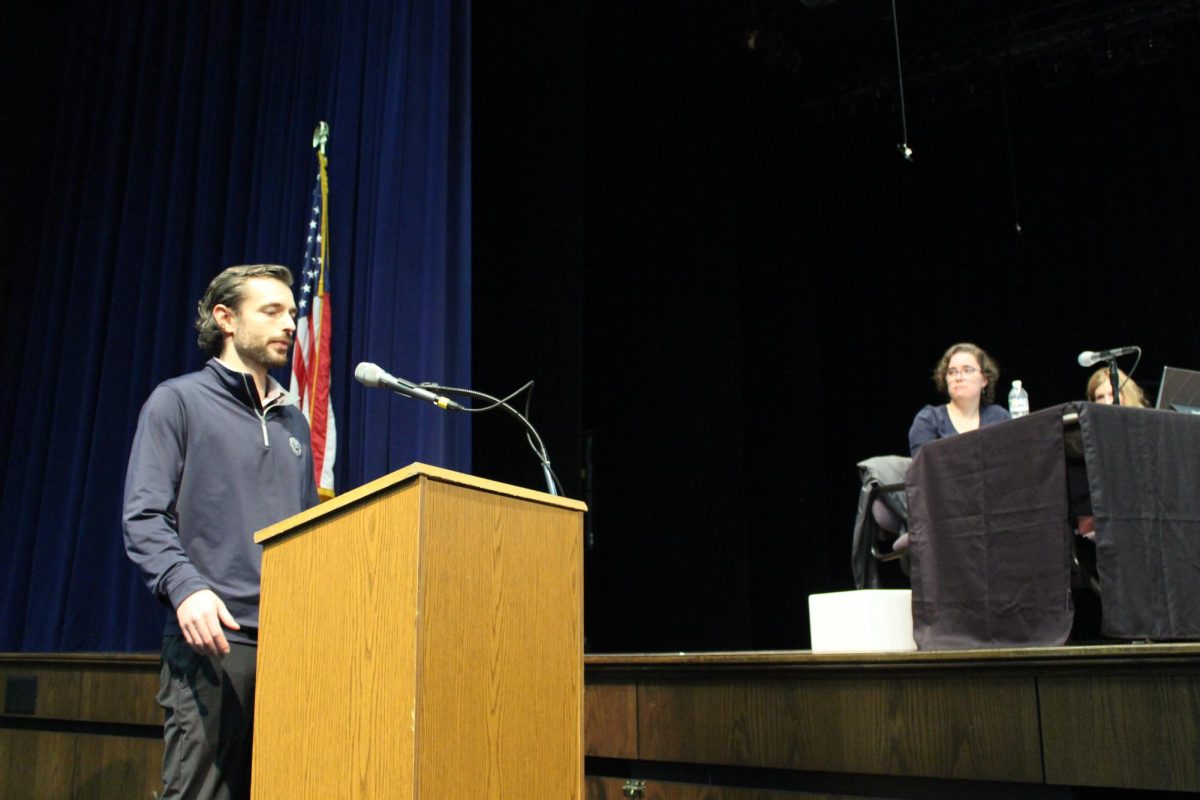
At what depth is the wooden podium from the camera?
160 centimetres

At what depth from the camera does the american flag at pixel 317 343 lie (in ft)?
13.7

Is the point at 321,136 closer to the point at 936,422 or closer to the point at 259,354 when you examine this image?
the point at 259,354

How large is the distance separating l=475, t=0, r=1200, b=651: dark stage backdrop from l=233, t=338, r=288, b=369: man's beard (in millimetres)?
3767

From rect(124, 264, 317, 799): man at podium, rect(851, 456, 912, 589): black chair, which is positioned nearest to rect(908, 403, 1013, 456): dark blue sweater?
rect(851, 456, 912, 589): black chair

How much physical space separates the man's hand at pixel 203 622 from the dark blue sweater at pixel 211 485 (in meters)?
0.08

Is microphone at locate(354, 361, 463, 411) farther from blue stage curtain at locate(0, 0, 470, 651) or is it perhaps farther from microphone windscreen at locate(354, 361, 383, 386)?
blue stage curtain at locate(0, 0, 470, 651)

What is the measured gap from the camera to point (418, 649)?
5.16 feet

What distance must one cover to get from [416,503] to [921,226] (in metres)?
6.36

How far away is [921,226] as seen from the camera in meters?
7.36

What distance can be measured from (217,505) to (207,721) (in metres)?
0.42

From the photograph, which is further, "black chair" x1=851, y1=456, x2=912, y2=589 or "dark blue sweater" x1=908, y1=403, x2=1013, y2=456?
"dark blue sweater" x1=908, y1=403, x2=1013, y2=456

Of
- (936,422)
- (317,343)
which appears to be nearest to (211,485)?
(317,343)

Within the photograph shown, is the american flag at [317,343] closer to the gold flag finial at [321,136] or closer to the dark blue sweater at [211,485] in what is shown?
the gold flag finial at [321,136]

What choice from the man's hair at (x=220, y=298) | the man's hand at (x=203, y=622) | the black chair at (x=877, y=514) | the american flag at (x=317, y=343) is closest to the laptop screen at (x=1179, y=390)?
the black chair at (x=877, y=514)
